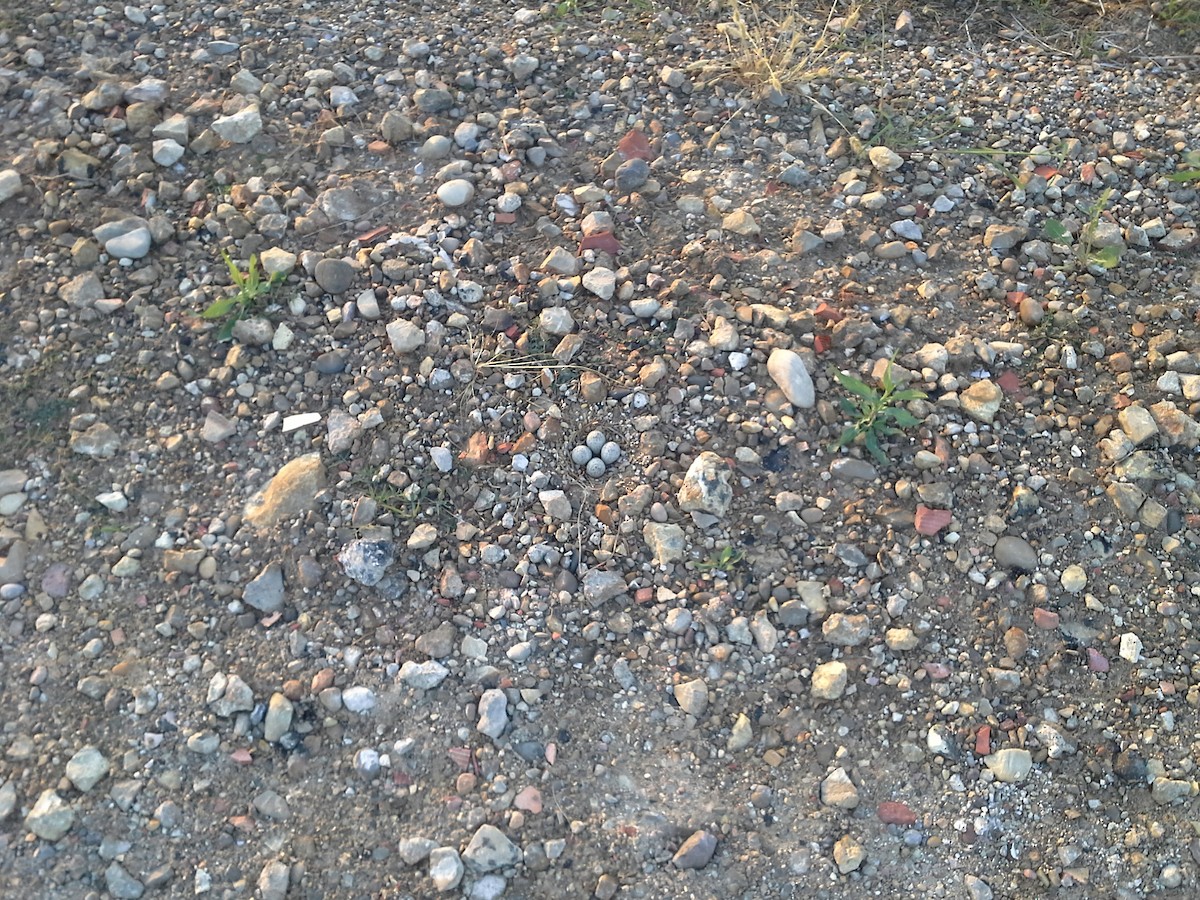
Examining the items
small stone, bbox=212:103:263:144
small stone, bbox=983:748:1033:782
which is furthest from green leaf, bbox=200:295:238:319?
small stone, bbox=983:748:1033:782

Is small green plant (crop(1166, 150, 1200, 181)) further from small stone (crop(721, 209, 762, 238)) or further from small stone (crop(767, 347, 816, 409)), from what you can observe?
small stone (crop(767, 347, 816, 409))

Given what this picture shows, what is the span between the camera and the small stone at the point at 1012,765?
2.07 m

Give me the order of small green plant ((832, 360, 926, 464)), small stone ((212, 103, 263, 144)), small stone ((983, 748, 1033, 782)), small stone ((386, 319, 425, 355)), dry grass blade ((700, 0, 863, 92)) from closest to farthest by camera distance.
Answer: small stone ((983, 748, 1033, 782))
small green plant ((832, 360, 926, 464))
small stone ((386, 319, 425, 355))
small stone ((212, 103, 263, 144))
dry grass blade ((700, 0, 863, 92))

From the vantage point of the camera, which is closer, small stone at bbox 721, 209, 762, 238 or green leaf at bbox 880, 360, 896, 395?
green leaf at bbox 880, 360, 896, 395

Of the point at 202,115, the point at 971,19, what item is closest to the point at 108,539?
the point at 202,115

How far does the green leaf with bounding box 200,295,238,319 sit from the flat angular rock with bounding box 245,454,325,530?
1.55 feet

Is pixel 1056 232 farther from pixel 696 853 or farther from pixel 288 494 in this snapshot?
pixel 288 494

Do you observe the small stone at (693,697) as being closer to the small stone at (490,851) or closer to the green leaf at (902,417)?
the small stone at (490,851)

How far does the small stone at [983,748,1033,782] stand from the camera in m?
2.07

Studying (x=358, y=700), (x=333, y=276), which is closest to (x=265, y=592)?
(x=358, y=700)

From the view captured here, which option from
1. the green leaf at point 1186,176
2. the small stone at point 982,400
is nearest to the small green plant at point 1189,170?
the green leaf at point 1186,176

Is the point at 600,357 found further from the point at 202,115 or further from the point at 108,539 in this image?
the point at 202,115

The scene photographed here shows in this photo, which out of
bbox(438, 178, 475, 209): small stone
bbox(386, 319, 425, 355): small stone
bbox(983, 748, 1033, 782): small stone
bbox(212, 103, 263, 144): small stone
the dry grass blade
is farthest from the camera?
Result: the dry grass blade

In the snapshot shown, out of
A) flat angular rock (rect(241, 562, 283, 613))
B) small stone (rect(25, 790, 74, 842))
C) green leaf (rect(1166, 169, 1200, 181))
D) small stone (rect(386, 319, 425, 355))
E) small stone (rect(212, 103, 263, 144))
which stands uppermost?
small stone (rect(212, 103, 263, 144))
